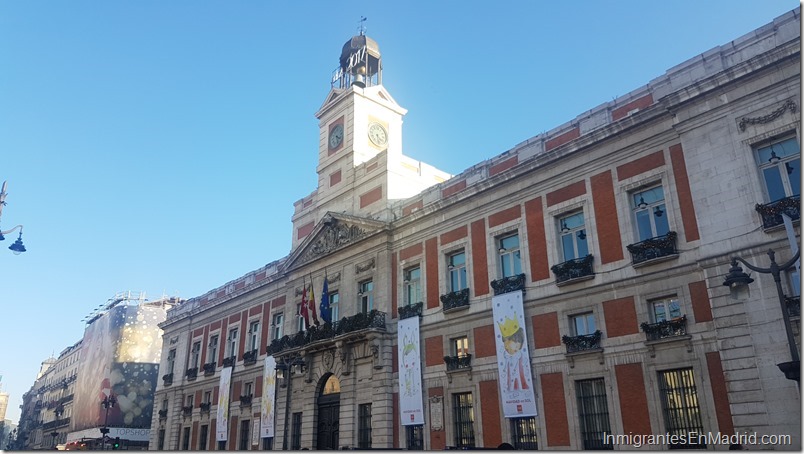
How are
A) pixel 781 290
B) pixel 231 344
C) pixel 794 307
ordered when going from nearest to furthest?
pixel 781 290 < pixel 794 307 < pixel 231 344

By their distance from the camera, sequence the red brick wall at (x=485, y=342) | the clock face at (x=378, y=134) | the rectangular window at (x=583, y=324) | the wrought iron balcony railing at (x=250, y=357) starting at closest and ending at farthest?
the rectangular window at (x=583, y=324), the red brick wall at (x=485, y=342), the clock face at (x=378, y=134), the wrought iron balcony railing at (x=250, y=357)

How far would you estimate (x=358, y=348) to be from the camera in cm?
2794

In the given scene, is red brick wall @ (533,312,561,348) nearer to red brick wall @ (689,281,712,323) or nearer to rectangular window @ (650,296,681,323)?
rectangular window @ (650,296,681,323)

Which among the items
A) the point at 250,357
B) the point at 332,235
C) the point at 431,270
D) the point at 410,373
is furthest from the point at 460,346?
the point at 250,357

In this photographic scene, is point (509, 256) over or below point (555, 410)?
over

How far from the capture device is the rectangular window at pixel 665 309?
61.0 feet

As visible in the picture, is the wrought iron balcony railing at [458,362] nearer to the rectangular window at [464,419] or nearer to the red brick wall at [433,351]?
the red brick wall at [433,351]

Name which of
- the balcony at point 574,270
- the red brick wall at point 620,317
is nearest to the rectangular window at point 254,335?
the balcony at point 574,270

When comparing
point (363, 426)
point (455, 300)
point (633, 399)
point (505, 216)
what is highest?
point (505, 216)

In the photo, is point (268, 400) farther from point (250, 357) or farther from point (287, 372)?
point (250, 357)

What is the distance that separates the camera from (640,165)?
20312mm

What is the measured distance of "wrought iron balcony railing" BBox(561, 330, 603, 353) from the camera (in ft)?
65.3

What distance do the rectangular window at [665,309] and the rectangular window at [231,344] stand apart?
2722 cm

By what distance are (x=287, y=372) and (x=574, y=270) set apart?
56.6 feet
